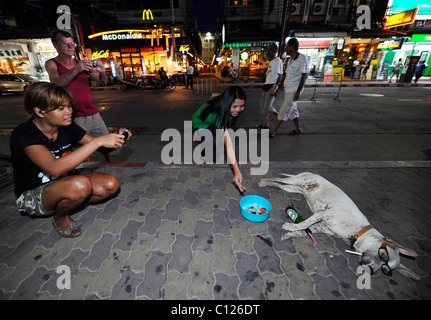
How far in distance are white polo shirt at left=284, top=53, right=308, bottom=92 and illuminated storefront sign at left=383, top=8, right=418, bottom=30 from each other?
23.6 m

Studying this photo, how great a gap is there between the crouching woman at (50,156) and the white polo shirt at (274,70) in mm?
5318

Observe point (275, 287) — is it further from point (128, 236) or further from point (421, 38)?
point (421, 38)

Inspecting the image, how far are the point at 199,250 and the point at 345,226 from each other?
1749 millimetres

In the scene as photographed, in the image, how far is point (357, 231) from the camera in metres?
2.10

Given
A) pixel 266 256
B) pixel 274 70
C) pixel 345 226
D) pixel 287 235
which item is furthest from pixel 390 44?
pixel 266 256

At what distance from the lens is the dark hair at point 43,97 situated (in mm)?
1733

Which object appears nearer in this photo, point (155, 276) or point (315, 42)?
point (155, 276)

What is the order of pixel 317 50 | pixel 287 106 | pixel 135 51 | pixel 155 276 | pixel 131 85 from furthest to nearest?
1. pixel 317 50
2. pixel 135 51
3. pixel 131 85
4. pixel 287 106
5. pixel 155 276

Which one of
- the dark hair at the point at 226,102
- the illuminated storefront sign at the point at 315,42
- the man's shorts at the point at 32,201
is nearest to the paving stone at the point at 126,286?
the man's shorts at the point at 32,201

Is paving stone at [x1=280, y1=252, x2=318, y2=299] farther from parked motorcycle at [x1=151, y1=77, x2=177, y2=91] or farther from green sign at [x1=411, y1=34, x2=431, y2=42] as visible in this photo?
green sign at [x1=411, y1=34, x2=431, y2=42]

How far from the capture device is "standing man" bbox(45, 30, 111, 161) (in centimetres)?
269

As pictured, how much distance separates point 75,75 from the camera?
269cm

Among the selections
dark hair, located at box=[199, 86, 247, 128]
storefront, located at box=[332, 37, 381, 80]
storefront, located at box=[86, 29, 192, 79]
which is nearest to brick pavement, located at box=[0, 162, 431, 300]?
dark hair, located at box=[199, 86, 247, 128]
